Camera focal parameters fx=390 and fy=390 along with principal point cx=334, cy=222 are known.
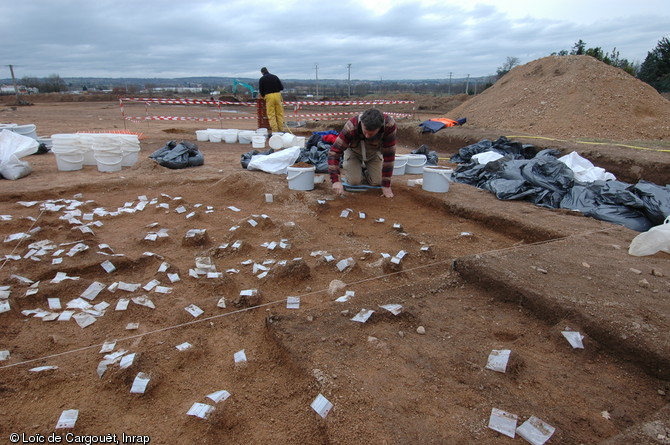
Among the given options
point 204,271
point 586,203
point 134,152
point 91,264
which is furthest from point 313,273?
point 134,152

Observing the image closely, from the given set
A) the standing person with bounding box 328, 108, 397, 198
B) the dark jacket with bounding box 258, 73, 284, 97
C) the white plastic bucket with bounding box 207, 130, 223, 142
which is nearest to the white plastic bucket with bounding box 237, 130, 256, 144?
the white plastic bucket with bounding box 207, 130, 223, 142

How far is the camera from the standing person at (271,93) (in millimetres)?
9938

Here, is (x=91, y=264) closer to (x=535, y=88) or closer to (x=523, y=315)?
(x=523, y=315)

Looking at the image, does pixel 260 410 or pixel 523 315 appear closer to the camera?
pixel 260 410

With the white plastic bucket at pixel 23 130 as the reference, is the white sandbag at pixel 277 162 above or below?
below

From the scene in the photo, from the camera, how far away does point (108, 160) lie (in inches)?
275

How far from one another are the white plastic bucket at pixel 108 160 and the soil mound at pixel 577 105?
31.6 feet

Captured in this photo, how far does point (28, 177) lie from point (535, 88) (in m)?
13.5

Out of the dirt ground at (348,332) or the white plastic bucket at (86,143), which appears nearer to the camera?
the dirt ground at (348,332)

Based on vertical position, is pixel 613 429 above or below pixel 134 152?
below

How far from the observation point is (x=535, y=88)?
41.1 ft

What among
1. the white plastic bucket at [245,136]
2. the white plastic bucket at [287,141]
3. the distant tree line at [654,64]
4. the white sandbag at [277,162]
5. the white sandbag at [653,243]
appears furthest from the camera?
the distant tree line at [654,64]

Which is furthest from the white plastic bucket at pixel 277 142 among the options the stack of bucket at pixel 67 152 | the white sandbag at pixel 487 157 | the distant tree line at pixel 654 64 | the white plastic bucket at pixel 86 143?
the distant tree line at pixel 654 64

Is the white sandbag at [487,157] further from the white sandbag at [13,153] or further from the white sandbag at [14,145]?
the white sandbag at [14,145]
